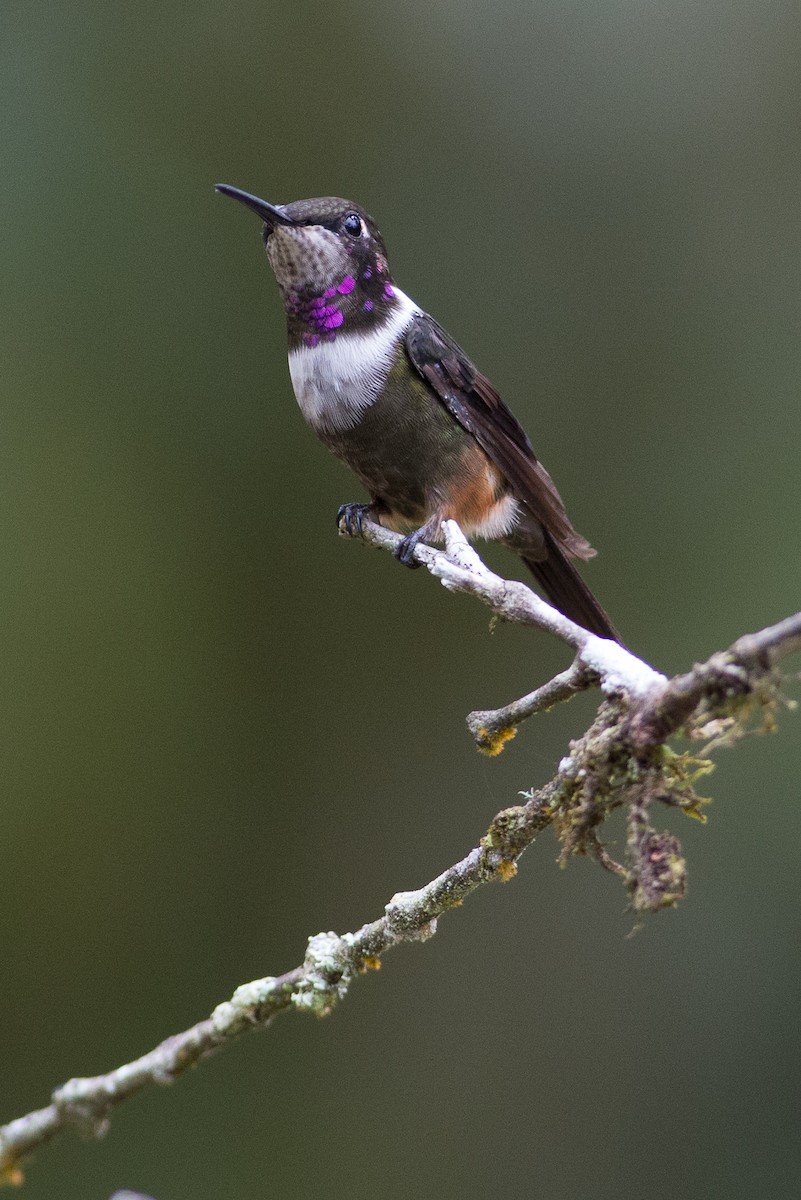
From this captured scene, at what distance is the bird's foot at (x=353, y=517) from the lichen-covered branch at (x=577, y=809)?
4.92ft

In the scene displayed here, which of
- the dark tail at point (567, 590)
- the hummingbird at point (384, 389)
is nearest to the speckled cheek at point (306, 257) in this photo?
the hummingbird at point (384, 389)

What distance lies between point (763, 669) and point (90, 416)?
12.3 ft

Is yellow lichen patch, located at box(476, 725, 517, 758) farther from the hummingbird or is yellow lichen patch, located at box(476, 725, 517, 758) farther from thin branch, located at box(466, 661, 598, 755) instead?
the hummingbird

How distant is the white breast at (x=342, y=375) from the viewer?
302cm

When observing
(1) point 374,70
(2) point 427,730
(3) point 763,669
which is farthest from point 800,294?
(3) point 763,669

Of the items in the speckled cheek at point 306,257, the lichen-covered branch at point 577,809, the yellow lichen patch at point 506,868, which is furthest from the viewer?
the speckled cheek at point 306,257

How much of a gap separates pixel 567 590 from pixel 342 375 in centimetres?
92

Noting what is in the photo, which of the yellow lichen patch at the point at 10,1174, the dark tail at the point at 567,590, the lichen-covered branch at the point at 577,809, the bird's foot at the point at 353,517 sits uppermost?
the bird's foot at the point at 353,517

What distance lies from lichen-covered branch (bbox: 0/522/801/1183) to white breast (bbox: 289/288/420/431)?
4.58ft

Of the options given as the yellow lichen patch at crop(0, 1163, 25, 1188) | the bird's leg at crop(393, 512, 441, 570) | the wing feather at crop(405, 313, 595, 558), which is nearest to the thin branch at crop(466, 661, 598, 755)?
the yellow lichen patch at crop(0, 1163, 25, 1188)

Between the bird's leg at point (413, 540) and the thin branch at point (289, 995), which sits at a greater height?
the bird's leg at point (413, 540)

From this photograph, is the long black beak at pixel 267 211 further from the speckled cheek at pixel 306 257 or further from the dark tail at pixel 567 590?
the dark tail at pixel 567 590

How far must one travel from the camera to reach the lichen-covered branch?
1248 millimetres

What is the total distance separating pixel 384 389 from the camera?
3055mm
